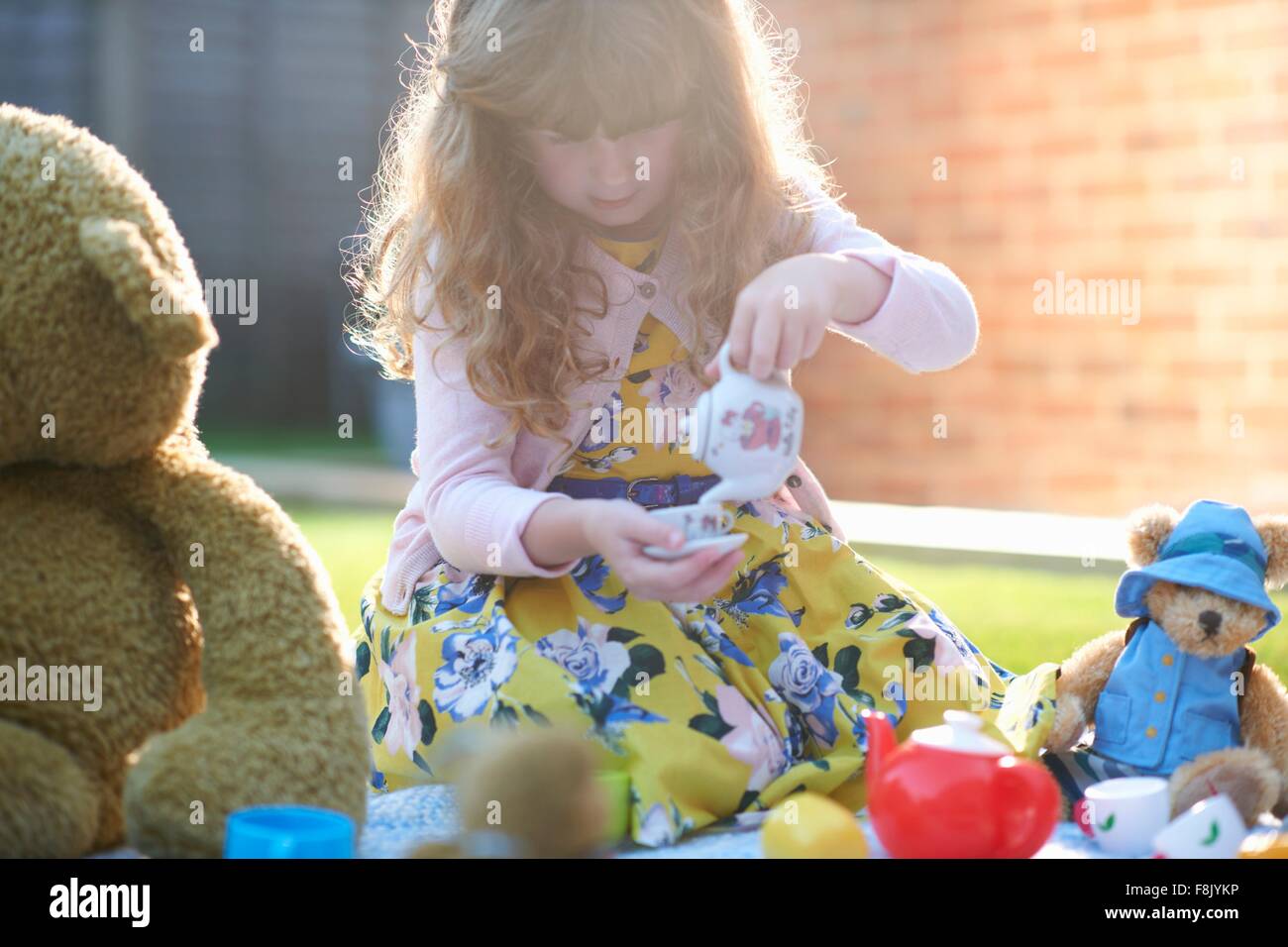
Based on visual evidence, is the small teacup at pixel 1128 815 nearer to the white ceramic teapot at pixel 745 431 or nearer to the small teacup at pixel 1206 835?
the small teacup at pixel 1206 835

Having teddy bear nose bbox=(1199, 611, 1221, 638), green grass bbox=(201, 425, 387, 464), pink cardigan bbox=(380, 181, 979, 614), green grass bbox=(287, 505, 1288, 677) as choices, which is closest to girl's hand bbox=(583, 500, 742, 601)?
pink cardigan bbox=(380, 181, 979, 614)

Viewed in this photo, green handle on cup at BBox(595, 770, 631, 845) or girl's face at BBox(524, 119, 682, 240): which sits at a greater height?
girl's face at BBox(524, 119, 682, 240)

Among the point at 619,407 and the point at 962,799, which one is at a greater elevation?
the point at 619,407

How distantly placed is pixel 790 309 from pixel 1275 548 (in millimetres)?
620

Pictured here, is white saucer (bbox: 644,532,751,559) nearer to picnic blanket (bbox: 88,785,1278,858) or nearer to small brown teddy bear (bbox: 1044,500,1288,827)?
picnic blanket (bbox: 88,785,1278,858)

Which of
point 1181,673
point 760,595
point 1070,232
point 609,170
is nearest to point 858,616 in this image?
point 760,595

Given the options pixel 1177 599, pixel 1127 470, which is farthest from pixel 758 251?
pixel 1127 470

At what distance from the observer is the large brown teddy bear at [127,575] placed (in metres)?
1.20

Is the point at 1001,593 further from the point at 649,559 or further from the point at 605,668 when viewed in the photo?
the point at 649,559

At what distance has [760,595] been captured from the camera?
1.67 m

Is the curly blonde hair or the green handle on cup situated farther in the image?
the curly blonde hair

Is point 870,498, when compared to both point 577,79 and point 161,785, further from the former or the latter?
point 161,785

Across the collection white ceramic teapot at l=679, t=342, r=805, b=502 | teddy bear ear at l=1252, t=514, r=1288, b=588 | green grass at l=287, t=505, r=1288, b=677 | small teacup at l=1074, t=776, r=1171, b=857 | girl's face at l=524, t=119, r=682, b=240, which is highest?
girl's face at l=524, t=119, r=682, b=240

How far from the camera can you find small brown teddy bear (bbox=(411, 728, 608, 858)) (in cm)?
116
